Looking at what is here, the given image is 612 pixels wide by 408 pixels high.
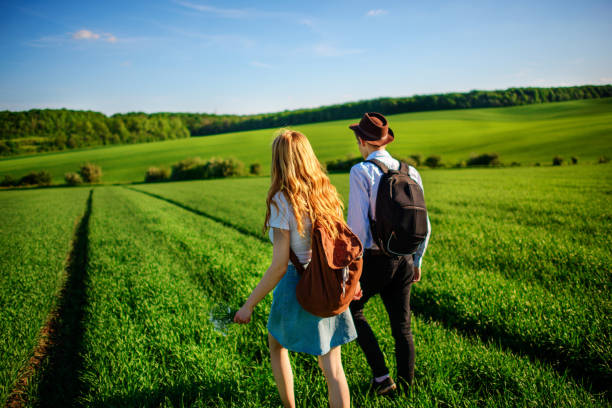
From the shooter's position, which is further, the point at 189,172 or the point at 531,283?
the point at 189,172

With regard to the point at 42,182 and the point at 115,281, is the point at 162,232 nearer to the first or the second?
the point at 115,281

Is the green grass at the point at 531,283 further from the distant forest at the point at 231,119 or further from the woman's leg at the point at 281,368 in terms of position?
the distant forest at the point at 231,119

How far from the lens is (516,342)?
3.27 metres

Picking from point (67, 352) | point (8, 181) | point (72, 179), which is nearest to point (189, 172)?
point (72, 179)

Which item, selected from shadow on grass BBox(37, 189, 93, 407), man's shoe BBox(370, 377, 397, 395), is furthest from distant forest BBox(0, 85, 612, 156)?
man's shoe BBox(370, 377, 397, 395)

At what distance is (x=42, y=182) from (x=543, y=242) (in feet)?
172

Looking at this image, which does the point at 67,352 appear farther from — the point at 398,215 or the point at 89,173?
the point at 89,173

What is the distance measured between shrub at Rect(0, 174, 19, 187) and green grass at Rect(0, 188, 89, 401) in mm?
28809

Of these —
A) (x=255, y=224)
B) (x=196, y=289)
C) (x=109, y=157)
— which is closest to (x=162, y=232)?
(x=255, y=224)

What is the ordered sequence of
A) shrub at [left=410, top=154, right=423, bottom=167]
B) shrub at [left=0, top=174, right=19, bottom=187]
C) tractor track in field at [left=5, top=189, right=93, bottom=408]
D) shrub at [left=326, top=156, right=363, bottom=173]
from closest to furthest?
1. tractor track in field at [left=5, top=189, right=93, bottom=408]
2. shrub at [left=0, top=174, right=19, bottom=187]
3. shrub at [left=410, top=154, right=423, bottom=167]
4. shrub at [left=326, top=156, right=363, bottom=173]

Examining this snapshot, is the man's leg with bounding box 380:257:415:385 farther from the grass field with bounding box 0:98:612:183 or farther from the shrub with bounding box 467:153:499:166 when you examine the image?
the shrub with bounding box 467:153:499:166

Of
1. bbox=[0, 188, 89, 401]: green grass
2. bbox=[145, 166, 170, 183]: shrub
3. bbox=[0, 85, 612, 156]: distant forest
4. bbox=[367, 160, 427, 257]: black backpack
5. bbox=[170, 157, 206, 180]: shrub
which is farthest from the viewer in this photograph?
bbox=[0, 85, 612, 156]: distant forest

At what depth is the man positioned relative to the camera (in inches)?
94.0

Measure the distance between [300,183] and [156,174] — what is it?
50306mm
